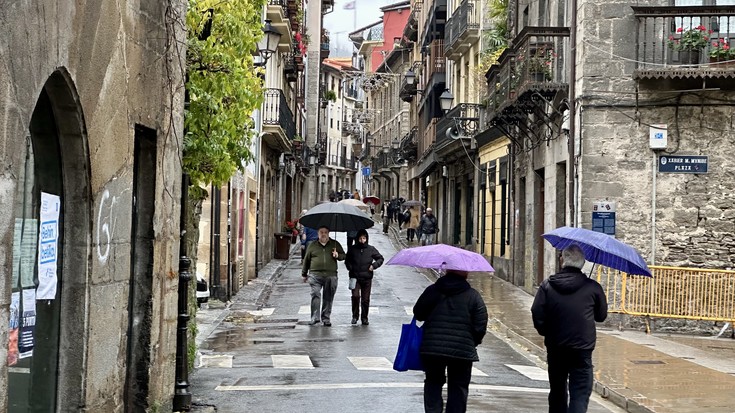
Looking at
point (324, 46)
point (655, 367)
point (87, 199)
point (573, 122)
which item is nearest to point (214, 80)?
point (87, 199)

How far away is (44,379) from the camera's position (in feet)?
22.7

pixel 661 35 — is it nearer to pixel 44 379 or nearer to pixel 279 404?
pixel 279 404

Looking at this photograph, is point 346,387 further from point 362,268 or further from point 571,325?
point 362,268

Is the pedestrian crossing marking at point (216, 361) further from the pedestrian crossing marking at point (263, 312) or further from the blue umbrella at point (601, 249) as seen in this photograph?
the pedestrian crossing marking at point (263, 312)

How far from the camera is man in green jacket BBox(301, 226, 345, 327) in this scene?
18406 mm

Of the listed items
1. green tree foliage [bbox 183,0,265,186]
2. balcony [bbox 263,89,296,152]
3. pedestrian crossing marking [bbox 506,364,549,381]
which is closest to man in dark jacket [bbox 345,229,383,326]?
pedestrian crossing marking [bbox 506,364,549,381]

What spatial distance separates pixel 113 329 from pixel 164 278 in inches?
59.0

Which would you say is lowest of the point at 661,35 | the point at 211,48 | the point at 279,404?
the point at 279,404

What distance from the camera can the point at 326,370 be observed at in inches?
510

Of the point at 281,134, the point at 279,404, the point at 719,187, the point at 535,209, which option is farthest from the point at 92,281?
A: the point at 281,134

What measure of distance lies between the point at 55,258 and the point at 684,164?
1462 cm

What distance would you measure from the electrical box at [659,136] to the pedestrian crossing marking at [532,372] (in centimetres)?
677

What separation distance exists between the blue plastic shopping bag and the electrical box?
11.7 meters

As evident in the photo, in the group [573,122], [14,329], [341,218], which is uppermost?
[573,122]
